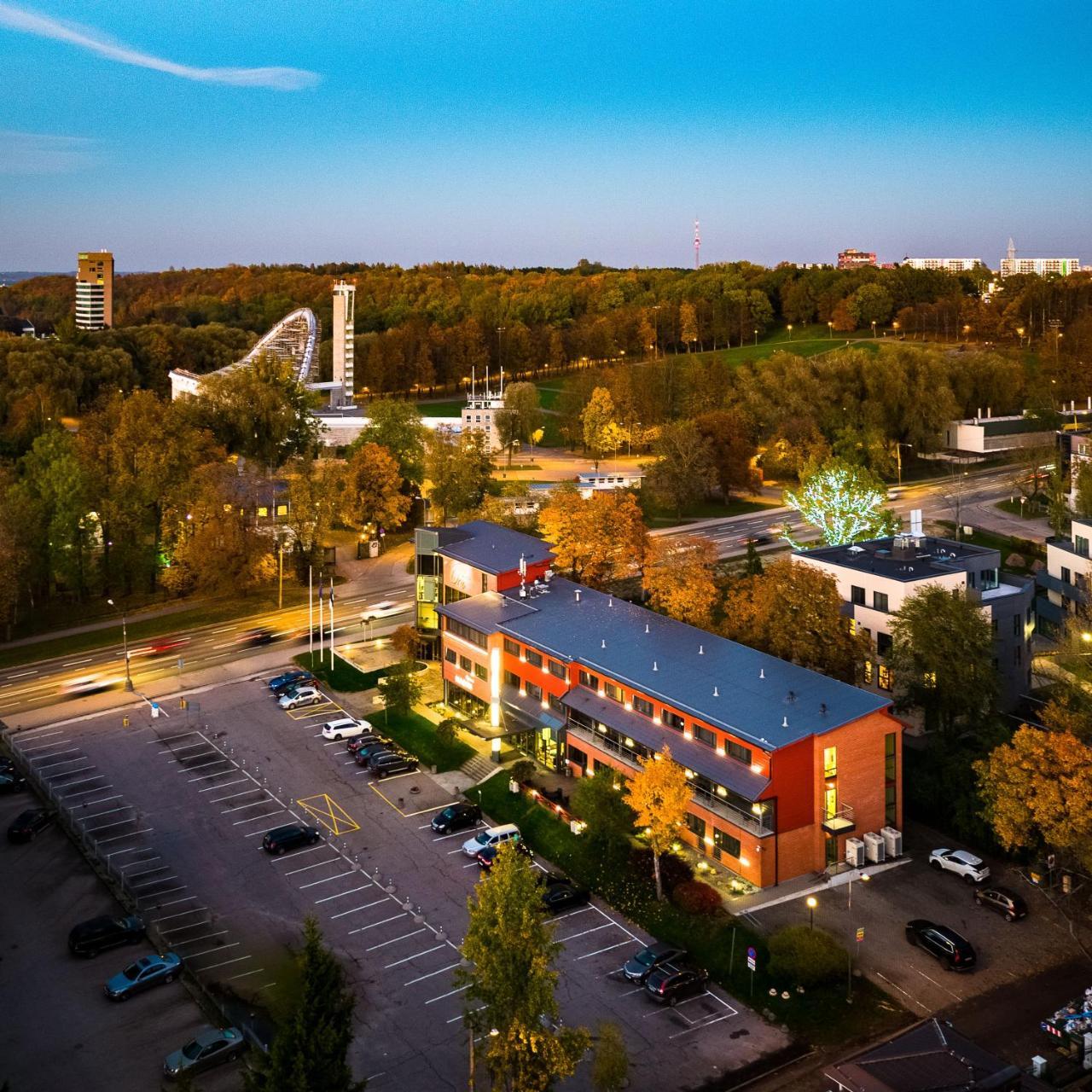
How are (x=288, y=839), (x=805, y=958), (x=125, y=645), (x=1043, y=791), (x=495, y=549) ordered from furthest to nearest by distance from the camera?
1. (x=125, y=645)
2. (x=495, y=549)
3. (x=288, y=839)
4. (x=1043, y=791)
5. (x=805, y=958)

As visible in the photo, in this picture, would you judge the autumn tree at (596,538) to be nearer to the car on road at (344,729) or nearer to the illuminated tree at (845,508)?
the illuminated tree at (845,508)

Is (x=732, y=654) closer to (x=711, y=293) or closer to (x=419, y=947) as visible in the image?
(x=419, y=947)

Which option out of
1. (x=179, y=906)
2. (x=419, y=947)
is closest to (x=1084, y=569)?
(x=419, y=947)

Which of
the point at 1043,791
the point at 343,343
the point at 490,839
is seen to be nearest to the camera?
the point at 1043,791

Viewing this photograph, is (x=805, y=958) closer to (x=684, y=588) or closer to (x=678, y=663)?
(x=678, y=663)

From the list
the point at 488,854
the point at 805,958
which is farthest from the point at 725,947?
the point at 488,854

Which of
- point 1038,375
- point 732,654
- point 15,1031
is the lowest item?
point 15,1031

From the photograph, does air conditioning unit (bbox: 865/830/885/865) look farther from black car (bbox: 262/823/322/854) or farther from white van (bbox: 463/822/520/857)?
black car (bbox: 262/823/322/854)
